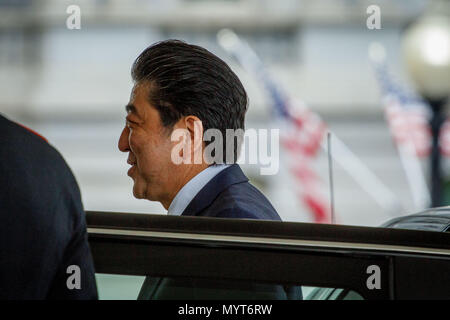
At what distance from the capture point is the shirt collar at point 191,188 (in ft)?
5.97

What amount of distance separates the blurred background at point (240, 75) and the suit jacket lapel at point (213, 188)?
11041mm

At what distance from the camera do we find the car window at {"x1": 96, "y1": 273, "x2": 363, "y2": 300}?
4.81 ft

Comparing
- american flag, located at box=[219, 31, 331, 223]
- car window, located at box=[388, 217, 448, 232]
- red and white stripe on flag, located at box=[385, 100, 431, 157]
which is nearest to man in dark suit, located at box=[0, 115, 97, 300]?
car window, located at box=[388, 217, 448, 232]

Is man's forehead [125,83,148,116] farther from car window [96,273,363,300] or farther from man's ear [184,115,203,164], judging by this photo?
car window [96,273,363,300]

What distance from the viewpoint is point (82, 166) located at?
44.5ft

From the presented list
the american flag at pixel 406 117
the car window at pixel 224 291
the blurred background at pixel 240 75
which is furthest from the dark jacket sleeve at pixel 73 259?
the blurred background at pixel 240 75

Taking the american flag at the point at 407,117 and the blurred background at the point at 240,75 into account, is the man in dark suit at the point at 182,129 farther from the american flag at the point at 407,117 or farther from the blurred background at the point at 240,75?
the blurred background at the point at 240,75

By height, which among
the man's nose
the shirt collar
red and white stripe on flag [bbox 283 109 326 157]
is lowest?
the shirt collar

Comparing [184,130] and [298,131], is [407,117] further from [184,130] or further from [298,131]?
[184,130]

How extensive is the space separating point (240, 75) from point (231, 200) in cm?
1149

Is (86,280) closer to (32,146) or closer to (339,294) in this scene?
(32,146)

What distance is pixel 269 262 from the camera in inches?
58.2

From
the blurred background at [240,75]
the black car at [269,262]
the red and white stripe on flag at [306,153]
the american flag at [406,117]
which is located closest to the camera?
the black car at [269,262]

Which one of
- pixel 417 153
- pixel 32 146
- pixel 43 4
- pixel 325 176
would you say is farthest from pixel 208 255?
pixel 43 4
